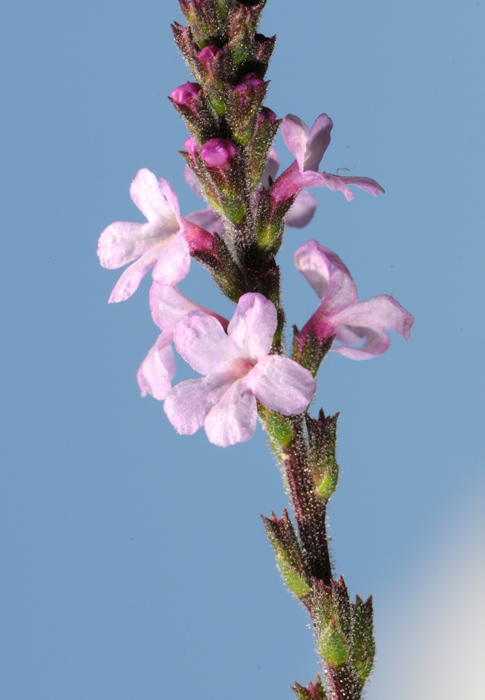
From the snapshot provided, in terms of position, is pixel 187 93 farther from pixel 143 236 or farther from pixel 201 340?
pixel 201 340

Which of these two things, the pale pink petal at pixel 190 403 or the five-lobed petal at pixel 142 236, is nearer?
the pale pink petal at pixel 190 403

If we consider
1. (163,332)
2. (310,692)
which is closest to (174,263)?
(163,332)

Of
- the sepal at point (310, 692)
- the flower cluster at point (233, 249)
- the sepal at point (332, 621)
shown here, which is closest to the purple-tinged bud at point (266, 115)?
the flower cluster at point (233, 249)

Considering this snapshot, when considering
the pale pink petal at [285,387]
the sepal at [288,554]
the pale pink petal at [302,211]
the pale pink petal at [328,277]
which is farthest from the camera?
the pale pink petal at [302,211]

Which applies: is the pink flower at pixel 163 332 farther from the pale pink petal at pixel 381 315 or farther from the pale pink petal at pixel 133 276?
the pale pink petal at pixel 381 315

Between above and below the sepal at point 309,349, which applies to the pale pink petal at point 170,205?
above

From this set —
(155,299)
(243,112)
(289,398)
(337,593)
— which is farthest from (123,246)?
(337,593)

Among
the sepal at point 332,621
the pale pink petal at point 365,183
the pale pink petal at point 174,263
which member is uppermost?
the pale pink petal at point 365,183

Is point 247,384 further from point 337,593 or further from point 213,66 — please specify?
point 213,66
